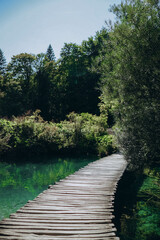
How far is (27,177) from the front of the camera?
9.45 m

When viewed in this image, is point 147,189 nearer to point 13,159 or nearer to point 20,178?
point 20,178

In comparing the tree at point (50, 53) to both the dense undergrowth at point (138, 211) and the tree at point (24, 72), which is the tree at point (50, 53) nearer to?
the tree at point (24, 72)

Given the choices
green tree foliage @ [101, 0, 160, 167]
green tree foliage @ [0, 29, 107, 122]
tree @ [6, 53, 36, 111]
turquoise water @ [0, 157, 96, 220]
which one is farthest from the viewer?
tree @ [6, 53, 36, 111]

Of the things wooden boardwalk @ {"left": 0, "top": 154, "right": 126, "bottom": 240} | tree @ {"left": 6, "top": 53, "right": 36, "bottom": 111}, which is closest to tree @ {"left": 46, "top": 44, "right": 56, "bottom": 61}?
tree @ {"left": 6, "top": 53, "right": 36, "bottom": 111}

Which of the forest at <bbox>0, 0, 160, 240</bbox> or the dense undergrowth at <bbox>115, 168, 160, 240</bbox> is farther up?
the forest at <bbox>0, 0, 160, 240</bbox>

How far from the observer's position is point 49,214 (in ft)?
13.9

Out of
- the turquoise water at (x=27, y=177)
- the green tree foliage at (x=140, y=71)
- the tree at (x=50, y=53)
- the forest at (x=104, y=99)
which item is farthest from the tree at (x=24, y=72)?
the green tree foliage at (x=140, y=71)

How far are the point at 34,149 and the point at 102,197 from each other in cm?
988

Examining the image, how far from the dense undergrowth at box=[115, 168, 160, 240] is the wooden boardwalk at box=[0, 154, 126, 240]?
32.7 inches

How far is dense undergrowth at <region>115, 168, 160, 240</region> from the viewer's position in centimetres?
491

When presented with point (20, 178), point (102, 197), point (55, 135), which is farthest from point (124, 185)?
point (55, 135)

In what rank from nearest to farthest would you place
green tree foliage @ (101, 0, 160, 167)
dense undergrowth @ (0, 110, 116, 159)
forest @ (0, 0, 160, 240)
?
green tree foliage @ (101, 0, 160, 167) < forest @ (0, 0, 160, 240) < dense undergrowth @ (0, 110, 116, 159)

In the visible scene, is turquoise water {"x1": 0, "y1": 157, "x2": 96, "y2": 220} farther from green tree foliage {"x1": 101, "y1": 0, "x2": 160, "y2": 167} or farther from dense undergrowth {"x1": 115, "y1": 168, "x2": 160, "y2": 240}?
green tree foliage {"x1": 101, "y1": 0, "x2": 160, "y2": 167}

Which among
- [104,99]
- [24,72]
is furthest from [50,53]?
[104,99]
